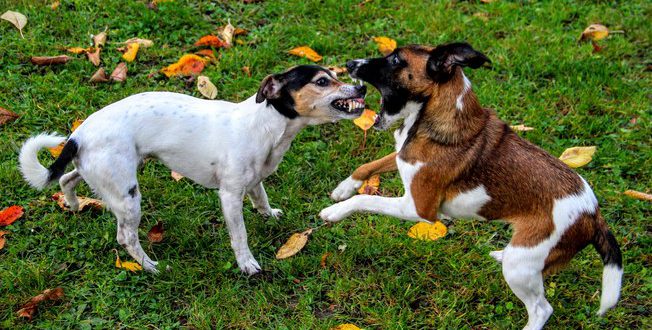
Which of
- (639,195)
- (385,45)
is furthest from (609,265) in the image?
(385,45)

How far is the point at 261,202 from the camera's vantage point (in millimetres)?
4953

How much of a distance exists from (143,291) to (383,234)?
1686mm

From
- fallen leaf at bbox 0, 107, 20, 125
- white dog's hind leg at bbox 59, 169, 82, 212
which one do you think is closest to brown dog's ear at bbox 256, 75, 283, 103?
white dog's hind leg at bbox 59, 169, 82, 212

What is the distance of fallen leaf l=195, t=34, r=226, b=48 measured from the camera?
21.2 ft

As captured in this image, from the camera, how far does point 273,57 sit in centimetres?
640

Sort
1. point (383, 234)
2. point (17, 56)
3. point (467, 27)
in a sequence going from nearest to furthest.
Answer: point (383, 234), point (17, 56), point (467, 27)

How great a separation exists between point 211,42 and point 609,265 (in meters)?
4.05

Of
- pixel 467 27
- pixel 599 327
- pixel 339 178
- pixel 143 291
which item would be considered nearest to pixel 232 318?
pixel 143 291

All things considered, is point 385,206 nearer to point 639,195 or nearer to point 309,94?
point 309,94

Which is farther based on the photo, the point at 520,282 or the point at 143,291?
the point at 143,291

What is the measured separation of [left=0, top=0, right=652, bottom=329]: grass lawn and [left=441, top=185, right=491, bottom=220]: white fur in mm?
527

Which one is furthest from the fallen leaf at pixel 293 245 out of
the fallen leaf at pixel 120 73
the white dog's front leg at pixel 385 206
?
the fallen leaf at pixel 120 73

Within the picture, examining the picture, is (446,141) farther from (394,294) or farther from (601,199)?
(601,199)

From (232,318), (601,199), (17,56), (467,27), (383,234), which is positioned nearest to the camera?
(232,318)
